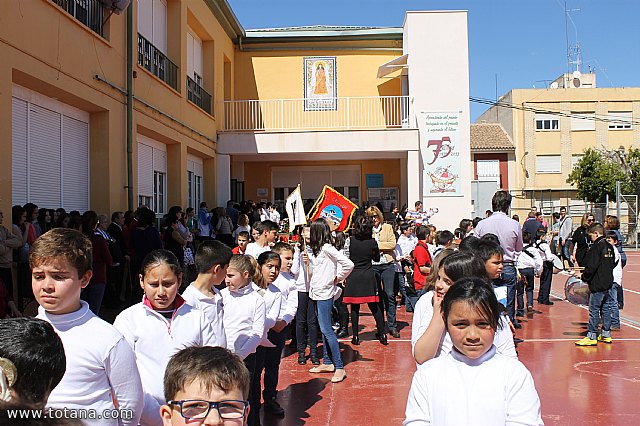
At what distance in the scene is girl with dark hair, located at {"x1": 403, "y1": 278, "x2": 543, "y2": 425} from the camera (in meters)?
2.57

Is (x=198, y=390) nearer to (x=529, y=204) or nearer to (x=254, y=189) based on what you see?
(x=254, y=189)

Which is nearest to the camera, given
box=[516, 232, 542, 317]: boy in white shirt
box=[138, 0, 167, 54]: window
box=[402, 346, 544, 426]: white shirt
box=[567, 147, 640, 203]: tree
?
box=[402, 346, 544, 426]: white shirt

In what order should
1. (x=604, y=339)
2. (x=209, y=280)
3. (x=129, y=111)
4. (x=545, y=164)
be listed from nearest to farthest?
(x=209, y=280) < (x=604, y=339) < (x=129, y=111) < (x=545, y=164)

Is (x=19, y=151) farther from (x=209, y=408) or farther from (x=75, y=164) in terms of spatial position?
(x=209, y=408)

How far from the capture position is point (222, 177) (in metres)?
20.7

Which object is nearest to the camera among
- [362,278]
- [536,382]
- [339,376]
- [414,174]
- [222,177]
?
[536,382]

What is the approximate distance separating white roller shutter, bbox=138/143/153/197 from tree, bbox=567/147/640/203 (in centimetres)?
2868

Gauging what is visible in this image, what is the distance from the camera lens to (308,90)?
2386cm

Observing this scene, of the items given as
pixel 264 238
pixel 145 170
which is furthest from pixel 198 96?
pixel 264 238

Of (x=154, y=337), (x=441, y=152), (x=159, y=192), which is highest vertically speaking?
(x=441, y=152)

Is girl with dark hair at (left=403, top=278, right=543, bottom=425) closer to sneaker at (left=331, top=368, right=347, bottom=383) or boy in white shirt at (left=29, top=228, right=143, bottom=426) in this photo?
boy in white shirt at (left=29, top=228, right=143, bottom=426)

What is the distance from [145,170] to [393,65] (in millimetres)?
10503

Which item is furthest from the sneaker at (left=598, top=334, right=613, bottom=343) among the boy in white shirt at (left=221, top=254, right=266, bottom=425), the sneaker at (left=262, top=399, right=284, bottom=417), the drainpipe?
the drainpipe

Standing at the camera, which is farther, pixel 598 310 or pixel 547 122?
pixel 547 122
